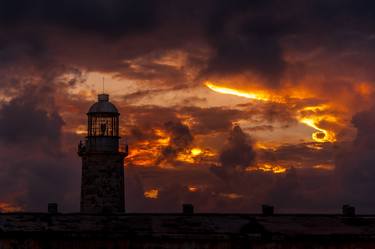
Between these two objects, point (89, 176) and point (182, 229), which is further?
point (89, 176)

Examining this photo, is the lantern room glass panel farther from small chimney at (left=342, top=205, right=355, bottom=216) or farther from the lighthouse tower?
small chimney at (left=342, top=205, right=355, bottom=216)

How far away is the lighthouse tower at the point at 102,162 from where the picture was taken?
173 ft

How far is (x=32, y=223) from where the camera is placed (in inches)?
1471

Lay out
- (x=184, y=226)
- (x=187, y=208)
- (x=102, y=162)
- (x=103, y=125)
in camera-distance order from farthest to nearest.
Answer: (x=103, y=125) → (x=102, y=162) → (x=187, y=208) → (x=184, y=226)

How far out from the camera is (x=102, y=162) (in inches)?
2106

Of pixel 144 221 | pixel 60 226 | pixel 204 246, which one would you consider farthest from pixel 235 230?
pixel 60 226

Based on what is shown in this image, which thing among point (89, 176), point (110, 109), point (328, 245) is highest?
point (110, 109)

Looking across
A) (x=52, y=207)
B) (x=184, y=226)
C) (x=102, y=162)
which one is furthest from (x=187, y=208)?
(x=102, y=162)

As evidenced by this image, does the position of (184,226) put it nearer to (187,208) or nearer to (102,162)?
(187,208)

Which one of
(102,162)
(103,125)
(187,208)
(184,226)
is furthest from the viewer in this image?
(103,125)

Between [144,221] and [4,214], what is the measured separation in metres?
6.41

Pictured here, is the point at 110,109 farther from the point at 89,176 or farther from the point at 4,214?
the point at 4,214

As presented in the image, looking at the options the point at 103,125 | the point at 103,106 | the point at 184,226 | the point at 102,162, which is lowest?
the point at 184,226

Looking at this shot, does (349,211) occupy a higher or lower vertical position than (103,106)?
lower
